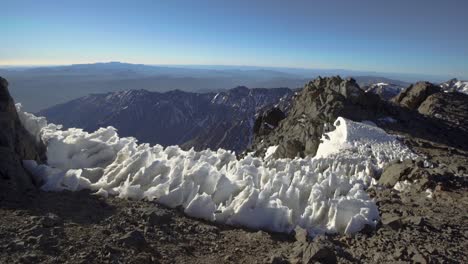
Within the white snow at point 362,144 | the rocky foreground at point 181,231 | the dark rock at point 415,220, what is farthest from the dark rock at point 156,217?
the white snow at point 362,144

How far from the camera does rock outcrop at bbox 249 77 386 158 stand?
103ft

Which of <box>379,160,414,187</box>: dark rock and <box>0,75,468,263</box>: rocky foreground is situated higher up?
<box>0,75,468,263</box>: rocky foreground

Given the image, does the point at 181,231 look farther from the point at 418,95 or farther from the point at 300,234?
the point at 418,95

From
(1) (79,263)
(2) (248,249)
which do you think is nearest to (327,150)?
(2) (248,249)

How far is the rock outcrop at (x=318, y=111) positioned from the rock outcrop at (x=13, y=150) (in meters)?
18.9

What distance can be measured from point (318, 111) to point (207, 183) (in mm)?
23810

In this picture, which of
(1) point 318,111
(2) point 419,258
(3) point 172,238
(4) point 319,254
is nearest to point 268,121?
(1) point 318,111

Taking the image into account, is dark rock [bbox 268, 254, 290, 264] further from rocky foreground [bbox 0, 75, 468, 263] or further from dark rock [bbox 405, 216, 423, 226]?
dark rock [bbox 405, 216, 423, 226]

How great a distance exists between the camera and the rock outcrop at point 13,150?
1162 cm

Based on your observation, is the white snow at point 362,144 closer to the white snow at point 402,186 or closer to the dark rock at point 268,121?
the white snow at point 402,186

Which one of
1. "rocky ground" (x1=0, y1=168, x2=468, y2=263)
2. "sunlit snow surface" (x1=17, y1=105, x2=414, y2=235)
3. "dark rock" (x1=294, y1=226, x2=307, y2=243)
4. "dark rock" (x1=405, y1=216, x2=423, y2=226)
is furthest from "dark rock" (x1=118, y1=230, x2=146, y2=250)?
"dark rock" (x1=405, y1=216, x2=423, y2=226)

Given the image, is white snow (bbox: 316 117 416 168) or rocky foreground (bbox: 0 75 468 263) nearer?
rocky foreground (bbox: 0 75 468 263)

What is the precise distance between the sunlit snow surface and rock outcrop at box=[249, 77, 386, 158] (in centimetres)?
1269

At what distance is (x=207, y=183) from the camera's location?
44.4 feet
